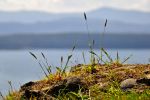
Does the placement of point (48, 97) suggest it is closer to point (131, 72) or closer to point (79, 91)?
point (79, 91)

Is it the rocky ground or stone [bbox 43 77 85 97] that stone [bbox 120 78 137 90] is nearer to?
the rocky ground

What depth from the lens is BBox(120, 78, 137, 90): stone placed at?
855 cm

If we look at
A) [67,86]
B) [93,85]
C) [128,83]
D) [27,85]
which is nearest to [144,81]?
[128,83]

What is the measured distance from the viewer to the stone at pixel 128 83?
855cm

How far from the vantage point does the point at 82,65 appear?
10.5 m

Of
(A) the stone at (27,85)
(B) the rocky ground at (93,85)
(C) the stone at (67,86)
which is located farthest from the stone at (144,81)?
(A) the stone at (27,85)

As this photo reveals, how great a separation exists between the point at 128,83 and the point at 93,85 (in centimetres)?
60

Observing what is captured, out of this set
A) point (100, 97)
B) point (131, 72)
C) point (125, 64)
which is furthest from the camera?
point (125, 64)

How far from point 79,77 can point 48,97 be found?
0.68m

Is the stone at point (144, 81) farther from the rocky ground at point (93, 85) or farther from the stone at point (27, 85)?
the stone at point (27, 85)

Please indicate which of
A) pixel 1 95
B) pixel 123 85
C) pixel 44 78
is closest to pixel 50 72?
pixel 44 78

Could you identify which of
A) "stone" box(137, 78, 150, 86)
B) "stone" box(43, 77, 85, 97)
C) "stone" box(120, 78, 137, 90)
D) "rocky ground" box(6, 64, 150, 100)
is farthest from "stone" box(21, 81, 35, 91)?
"stone" box(137, 78, 150, 86)

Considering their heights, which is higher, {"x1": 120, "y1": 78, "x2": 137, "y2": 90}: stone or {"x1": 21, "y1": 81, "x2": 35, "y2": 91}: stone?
{"x1": 120, "y1": 78, "x2": 137, "y2": 90}: stone

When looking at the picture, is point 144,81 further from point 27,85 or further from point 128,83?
point 27,85
